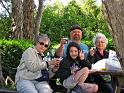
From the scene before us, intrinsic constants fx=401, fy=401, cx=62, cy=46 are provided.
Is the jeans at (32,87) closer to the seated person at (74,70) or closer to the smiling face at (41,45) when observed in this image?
the seated person at (74,70)

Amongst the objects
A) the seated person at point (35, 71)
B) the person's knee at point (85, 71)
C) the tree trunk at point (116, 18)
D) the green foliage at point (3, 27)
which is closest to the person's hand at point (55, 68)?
the seated person at point (35, 71)

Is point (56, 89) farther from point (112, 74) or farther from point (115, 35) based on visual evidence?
point (115, 35)

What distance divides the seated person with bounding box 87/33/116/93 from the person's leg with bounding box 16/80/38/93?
1.09 metres

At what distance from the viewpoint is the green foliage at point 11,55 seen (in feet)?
39.8

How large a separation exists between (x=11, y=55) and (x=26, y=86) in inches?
254

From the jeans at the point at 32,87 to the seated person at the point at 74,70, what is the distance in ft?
0.94

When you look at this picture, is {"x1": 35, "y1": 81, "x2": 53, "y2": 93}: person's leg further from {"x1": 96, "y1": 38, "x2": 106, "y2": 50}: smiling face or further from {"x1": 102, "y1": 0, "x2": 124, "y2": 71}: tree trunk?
{"x1": 102, "y1": 0, "x2": 124, "y2": 71}: tree trunk

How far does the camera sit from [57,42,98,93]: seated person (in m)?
5.59

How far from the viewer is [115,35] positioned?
9.52 feet

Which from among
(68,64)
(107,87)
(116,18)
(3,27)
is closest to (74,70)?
(68,64)

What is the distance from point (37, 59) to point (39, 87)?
0.42 m

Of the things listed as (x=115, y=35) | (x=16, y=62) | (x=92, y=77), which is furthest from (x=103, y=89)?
(x=16, y=62)

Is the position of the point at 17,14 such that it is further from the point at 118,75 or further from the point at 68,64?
the point at 118,75

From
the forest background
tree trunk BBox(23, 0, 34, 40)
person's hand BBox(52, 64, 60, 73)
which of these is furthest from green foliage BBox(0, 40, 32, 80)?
the forest background
